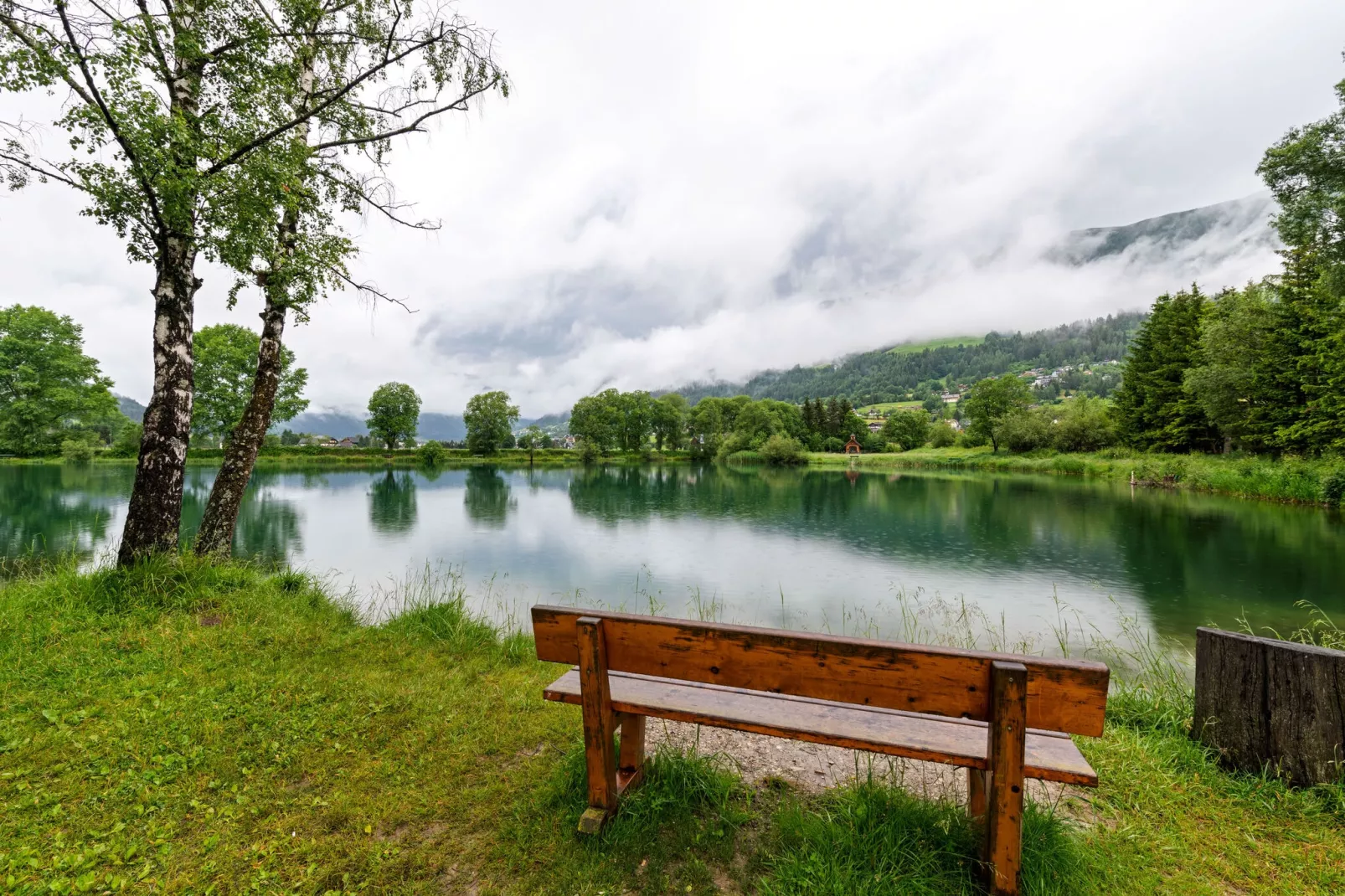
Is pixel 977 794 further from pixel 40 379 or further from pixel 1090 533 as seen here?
pixel 40 379

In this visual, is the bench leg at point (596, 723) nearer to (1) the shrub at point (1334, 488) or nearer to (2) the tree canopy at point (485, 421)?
(1) the shrub at point (1334, 488)

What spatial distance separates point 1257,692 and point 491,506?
29.0 m

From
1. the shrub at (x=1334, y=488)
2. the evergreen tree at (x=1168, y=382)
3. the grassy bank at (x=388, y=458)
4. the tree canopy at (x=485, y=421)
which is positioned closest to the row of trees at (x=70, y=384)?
the grassy bank at (x=388, y=458)

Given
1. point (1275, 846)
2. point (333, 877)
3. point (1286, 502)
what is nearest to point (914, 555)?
point (1275, 846)

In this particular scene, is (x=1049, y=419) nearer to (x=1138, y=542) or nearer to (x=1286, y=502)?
(x=1286, y=502)

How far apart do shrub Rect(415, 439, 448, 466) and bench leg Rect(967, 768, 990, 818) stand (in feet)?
259

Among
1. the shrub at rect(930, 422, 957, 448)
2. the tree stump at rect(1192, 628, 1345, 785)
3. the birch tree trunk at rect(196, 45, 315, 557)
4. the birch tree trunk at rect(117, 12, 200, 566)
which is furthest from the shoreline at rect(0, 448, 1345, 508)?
the birch tree trunk at rect(117, 12, 200, 566)

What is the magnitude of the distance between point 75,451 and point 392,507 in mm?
46296

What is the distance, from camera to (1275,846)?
8.73 feet

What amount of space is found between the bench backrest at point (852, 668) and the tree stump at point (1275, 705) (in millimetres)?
2257

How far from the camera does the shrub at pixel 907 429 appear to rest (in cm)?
9331

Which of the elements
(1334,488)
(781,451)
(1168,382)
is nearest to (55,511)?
(1334,488)

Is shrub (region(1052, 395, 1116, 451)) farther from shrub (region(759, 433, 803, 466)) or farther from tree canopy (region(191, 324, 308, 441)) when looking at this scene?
tree canopy (region(191, 324, 308, 441))

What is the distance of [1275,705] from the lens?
10.2ft
